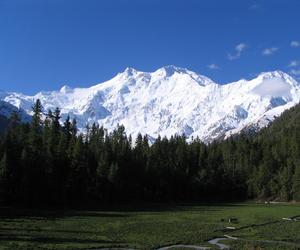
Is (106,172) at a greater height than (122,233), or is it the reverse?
(106,172)

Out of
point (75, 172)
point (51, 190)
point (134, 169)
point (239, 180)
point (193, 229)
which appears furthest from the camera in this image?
point (239, 180)

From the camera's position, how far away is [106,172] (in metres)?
148

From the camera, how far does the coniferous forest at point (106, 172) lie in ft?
384

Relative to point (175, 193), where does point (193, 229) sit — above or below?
below

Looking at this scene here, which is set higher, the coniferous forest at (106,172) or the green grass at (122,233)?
the coniferous forest at (106,172)

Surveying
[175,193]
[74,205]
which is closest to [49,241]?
[74,205]

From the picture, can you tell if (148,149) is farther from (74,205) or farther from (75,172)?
(74,205)

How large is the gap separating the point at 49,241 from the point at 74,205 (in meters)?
68.7

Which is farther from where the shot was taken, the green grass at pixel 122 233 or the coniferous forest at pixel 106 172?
the coniferous forest at pixel 106 172

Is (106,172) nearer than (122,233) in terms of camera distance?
No

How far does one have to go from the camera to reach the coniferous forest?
117188mm

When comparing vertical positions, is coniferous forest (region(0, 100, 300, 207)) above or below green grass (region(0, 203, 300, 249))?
above

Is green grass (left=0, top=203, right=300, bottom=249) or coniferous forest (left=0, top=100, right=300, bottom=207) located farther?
coniferous forest (left=0, top=100, right=300, bottom=207)

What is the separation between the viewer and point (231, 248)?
175 feet
